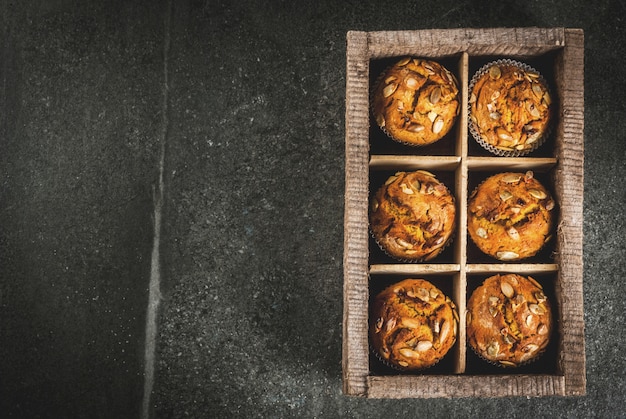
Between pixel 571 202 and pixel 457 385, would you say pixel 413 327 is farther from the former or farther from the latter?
pixel 571 202

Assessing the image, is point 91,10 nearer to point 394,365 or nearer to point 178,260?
point 178,260

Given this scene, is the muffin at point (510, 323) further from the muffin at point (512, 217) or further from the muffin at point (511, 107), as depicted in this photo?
the muffin at point (511, 107)

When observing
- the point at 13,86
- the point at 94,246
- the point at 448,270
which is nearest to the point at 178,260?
the point at 94,246

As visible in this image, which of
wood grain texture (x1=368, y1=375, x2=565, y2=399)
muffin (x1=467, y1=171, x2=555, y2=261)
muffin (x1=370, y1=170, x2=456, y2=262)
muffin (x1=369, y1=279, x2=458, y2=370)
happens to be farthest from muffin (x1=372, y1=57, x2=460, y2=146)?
wood grain texture (x1=368, y1=375, x2=565, y2=399)

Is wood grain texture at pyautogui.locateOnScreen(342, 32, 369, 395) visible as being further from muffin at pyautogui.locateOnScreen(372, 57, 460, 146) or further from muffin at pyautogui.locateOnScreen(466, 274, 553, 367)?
muffin at pyautogui.locateOnScreen(466, 274, 553, 367)

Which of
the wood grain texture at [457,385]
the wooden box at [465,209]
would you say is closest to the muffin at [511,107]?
the wooden box at [465,209]

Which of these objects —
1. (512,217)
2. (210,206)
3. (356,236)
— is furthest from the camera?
(210,206)

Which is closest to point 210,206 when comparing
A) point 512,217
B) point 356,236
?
point 356,236
